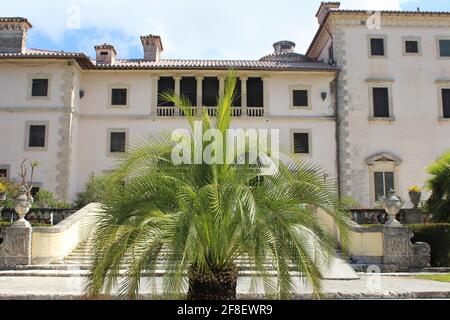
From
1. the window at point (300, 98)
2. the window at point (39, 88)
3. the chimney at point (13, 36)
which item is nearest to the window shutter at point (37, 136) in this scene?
the window at point (39, 88)

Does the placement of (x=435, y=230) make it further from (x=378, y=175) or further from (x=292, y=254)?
(x=378, y=175)

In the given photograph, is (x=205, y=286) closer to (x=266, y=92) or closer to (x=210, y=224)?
(x=210, y=224)

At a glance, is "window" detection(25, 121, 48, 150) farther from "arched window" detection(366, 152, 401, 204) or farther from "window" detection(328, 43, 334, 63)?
"arched window" detection(366, 152, 401, 204)

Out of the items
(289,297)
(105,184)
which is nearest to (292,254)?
(289,297)

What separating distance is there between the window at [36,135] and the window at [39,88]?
64.5 inches

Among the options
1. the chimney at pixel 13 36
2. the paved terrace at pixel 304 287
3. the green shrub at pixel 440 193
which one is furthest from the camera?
the chimney at pixel 13 36

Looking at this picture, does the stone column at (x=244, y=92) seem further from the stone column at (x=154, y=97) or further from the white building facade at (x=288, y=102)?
the stone column at (x=154, y=97)

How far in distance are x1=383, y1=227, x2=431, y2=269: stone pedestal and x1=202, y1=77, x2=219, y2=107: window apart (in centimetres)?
1722

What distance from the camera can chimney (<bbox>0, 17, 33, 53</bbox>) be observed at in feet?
103

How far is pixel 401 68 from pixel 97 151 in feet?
60.2

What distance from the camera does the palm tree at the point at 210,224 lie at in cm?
766

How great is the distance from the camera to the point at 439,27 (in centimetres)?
3153

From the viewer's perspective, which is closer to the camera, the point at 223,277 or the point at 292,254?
the point at 292,254

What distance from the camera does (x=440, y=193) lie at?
18.3 meters
